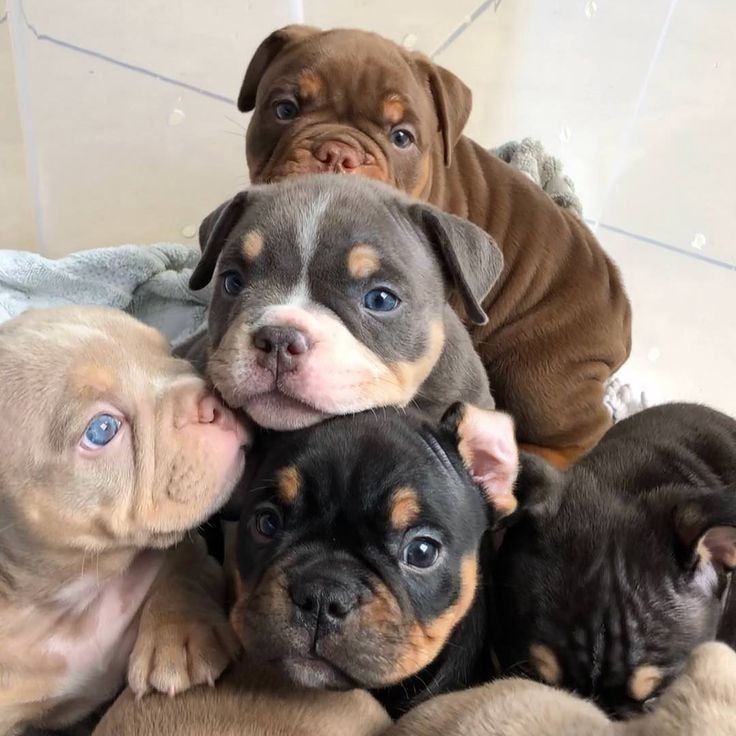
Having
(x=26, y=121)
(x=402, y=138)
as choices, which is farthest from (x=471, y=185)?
(x=26, y=121)

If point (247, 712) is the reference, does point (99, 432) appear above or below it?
above

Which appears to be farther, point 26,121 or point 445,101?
point 26,121

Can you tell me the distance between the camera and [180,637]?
238cm

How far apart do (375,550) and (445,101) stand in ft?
7.00

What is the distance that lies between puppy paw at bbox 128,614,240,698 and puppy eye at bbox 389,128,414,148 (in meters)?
1.96

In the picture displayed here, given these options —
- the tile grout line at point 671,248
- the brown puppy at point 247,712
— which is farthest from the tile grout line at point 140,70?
the brown puppy at point 247,712

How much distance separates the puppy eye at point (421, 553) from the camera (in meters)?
2.31

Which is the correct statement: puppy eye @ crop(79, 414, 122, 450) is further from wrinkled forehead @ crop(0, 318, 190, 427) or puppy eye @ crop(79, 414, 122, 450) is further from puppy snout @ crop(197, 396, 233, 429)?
puppy snout @ crop(197, 396, 233, 429)

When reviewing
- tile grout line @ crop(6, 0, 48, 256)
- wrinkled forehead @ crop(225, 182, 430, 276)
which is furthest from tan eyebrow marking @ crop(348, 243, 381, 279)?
tile grout line @ crop(6, 0, 48, 256)

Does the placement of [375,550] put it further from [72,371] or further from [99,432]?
[72,371]

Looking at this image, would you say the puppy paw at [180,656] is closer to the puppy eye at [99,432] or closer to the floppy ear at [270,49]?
the puppy eye at [99,432]

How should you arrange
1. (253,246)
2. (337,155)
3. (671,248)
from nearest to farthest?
(253,246)
(337,155)
(671,248)

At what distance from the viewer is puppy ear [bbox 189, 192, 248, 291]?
2.83m

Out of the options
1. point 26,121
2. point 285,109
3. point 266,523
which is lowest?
point 26,121
